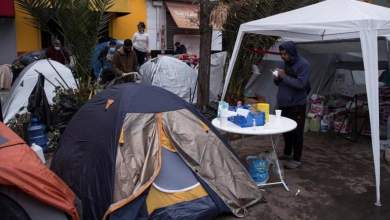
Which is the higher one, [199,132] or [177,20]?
[177,20]

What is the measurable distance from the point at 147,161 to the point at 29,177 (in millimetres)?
1328

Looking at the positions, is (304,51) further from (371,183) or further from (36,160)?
(36,160)

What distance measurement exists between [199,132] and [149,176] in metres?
0.77

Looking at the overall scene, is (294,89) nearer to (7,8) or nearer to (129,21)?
(7,8)

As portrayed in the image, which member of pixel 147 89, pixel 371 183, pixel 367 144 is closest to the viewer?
pixel 147 89

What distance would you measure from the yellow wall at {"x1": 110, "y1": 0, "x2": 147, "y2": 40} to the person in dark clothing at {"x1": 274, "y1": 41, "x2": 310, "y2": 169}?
1058cm

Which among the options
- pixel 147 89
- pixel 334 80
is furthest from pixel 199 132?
pixel 334 80

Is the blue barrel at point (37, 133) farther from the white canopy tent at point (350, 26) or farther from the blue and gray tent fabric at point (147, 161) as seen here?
the white canopy tent at point (350, 26)

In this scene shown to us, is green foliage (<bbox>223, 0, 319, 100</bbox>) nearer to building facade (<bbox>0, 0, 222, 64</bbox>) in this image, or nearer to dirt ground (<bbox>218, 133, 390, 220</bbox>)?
dirt ground (<bbox>218, 133, 390, 220</bbox>)

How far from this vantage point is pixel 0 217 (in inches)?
101

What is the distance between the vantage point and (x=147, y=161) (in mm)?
3812

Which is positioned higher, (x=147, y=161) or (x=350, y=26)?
Result: (x=350, y=26)

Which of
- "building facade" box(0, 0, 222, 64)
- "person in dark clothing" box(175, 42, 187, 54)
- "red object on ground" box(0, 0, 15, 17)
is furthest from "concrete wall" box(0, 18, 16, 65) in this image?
"person in dark clothing" box(175, 42, 187, 54)

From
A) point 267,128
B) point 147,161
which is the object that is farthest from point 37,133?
point 267,128
